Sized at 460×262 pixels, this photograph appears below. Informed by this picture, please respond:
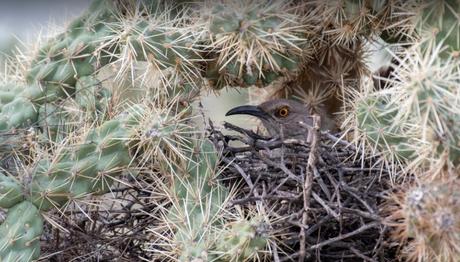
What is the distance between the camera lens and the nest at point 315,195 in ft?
11.9

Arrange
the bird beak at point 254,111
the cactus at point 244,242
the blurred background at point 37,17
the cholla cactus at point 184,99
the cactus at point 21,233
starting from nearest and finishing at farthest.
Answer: the cholla cactus at point 184,99 → the cactus at point 244,242 → the cactus at point 21,233 → the blurred background at point 37,17 → the bird beak at point 254,111

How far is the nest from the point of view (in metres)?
3.64

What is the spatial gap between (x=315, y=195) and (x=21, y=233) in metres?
1.29

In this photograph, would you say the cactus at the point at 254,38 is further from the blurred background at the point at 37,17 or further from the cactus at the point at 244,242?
the cactus at the point at 244,242

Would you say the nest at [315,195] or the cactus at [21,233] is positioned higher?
the nest at [315,195]

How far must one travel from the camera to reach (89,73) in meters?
4.45

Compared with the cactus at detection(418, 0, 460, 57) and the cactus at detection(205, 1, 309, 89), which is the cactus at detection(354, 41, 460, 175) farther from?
the cactus at detection(205, 1, 309, 89)

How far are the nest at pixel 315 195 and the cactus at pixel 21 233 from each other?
904 millimetres

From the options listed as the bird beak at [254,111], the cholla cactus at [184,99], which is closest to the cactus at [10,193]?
the cholla cactus at [184,99]

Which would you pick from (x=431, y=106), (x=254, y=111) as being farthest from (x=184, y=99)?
(x=431, y=106)

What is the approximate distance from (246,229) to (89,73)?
4.75ft

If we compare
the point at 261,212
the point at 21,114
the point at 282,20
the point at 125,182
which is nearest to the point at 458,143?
the point at 261,212

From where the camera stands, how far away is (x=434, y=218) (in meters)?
2.88

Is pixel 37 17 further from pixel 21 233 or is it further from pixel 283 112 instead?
pixel 21 233
